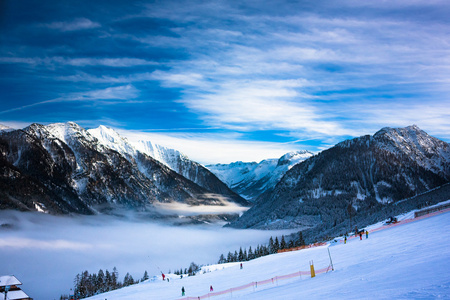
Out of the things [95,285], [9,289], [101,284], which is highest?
[9,289]

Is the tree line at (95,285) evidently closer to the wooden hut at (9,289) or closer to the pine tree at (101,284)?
the pine tree at (101,284)

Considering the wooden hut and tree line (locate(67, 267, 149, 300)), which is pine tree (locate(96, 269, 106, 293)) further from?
the wooden hut

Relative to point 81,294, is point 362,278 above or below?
above

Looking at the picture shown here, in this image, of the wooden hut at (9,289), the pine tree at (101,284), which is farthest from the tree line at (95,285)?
the wooden hut at (9,289)

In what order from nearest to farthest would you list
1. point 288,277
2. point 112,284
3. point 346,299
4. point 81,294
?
point 346,299
point 288,277
point 81,294
point 112,284

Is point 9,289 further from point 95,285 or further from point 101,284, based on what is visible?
point 95,285

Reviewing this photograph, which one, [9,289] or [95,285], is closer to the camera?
[9,289]

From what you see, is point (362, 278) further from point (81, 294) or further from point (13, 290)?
point (81, 294)

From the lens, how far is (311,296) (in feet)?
53.1

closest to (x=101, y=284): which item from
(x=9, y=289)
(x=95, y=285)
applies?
(x=95, y=285)

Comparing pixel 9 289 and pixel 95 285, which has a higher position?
pixel 9 289

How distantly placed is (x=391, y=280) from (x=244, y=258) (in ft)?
437

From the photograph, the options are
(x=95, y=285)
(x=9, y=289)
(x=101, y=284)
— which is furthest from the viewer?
(x=95, y=285)

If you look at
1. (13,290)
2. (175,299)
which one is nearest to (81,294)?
(13,290)
